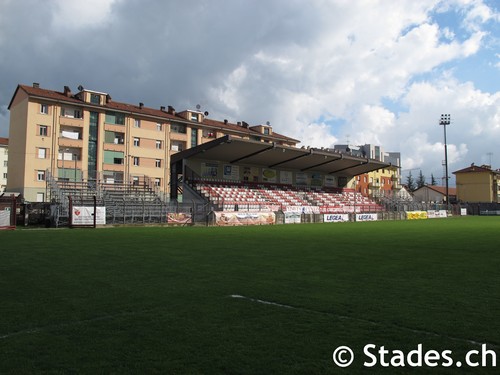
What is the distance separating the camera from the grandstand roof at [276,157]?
4512 cm

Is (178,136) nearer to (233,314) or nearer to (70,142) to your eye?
(70,142)

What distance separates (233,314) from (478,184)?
11897 centimetres

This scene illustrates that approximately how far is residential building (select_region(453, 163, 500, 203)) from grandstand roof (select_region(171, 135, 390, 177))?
6048 cm

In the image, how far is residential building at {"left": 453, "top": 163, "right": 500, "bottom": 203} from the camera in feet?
353

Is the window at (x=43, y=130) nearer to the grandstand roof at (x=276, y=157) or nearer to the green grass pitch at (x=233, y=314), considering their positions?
the grandstand roof at (x=276, y=157)

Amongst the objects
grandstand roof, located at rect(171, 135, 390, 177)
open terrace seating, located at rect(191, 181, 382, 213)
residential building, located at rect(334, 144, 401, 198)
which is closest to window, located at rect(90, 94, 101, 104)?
grandstand roof, located at rect(171, 135, 390, 177)

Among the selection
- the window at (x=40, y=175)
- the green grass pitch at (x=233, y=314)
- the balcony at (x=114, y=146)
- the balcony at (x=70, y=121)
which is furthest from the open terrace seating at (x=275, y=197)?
the green grass pitch at (x=233, y=314)

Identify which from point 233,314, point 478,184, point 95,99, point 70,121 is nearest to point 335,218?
point 70,121

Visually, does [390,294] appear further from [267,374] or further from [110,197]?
[110,197]

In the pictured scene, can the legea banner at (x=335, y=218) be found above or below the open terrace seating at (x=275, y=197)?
below

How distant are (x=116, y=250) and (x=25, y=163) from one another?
4543cm

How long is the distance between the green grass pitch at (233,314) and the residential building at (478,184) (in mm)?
110160

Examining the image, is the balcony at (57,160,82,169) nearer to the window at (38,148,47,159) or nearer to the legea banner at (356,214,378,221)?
the window at (38,148,47,159)

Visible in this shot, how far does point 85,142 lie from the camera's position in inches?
2302
